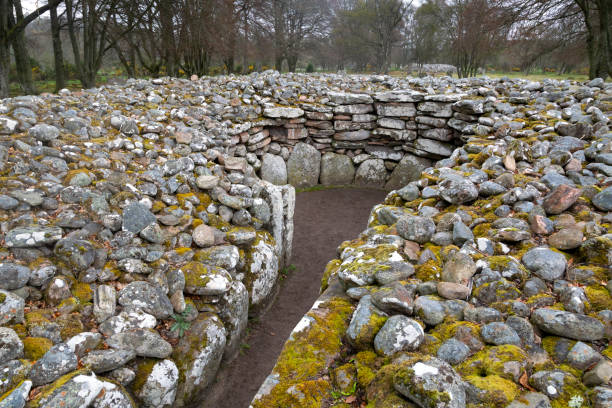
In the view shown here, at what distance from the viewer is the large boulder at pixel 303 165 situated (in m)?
10.1

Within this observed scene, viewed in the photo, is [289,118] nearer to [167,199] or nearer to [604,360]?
[167,199]

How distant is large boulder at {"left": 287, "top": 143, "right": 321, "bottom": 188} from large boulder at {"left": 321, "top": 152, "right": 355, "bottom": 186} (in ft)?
0.77

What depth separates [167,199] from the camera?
15.3ft

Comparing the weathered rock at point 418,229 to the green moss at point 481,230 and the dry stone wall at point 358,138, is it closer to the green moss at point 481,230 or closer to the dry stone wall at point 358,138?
the green moss at point 481,230

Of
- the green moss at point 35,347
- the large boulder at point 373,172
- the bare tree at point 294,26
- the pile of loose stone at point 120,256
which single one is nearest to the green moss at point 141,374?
the pile of loose stone at point 120,256

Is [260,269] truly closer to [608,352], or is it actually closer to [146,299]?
[146,299]

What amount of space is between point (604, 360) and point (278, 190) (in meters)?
4.64

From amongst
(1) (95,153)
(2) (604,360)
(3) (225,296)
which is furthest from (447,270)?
(1) (95,153)

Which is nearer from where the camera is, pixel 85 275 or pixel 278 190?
pixel 85 275

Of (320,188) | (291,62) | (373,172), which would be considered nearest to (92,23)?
(320,188)

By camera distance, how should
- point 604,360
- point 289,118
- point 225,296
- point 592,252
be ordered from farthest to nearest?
point 289,118 < point 225,296 < point 592,252 < point 604,360

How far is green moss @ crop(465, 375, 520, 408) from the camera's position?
1.78 metres

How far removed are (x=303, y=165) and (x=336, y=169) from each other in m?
1.04

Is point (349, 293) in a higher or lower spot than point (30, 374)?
higher
